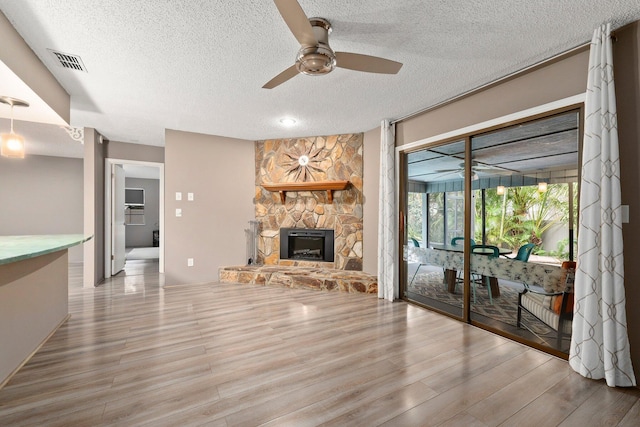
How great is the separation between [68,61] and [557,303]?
4608 millimetres

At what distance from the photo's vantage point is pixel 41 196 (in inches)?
241

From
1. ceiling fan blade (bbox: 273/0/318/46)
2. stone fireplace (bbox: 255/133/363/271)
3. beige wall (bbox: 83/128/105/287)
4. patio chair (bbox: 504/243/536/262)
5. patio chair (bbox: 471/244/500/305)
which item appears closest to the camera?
ceiling fan blade (bbox: 273/0/318/46)

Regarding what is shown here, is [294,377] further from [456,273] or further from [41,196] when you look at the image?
[41,196]

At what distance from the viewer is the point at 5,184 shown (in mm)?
5887

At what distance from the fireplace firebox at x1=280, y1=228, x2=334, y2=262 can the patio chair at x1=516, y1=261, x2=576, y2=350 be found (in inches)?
108

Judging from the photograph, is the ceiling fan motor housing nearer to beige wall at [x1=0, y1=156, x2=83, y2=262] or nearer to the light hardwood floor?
the light hardwood floor

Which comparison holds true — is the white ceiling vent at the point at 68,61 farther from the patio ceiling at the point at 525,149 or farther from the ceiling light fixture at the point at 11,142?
the patio ceiling at the point at 525,149

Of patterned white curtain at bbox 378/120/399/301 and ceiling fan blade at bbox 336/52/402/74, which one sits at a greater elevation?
ceiling fan blade at bbox 336/52/402/74

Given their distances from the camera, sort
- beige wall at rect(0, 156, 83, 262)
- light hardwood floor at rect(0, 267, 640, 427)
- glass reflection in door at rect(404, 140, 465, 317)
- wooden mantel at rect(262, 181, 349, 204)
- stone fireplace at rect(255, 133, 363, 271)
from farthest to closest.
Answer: beige wall at rect(0, 156, 83, 262)
stone fireplace at rect(255, 133, 363, 271)
wooden mantel at rect(262, 181, 349, 204)
glass reflection in door at rect(404, 140, 465, 317)
light hardwood floor at rect(0, 267, 640, 427)

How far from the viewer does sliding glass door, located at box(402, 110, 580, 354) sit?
242cm

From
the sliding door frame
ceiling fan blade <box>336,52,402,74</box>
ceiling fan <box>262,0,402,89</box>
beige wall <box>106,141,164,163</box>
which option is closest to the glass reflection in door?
the sliding door frame

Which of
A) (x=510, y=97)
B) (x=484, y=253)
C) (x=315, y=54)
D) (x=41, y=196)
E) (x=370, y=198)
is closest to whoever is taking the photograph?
(x=315, y=54)

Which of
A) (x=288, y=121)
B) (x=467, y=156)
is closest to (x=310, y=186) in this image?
(x=288, y=121)

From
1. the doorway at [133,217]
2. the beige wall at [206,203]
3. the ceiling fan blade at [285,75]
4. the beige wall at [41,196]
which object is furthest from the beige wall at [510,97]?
the beige wall at [41,196]
